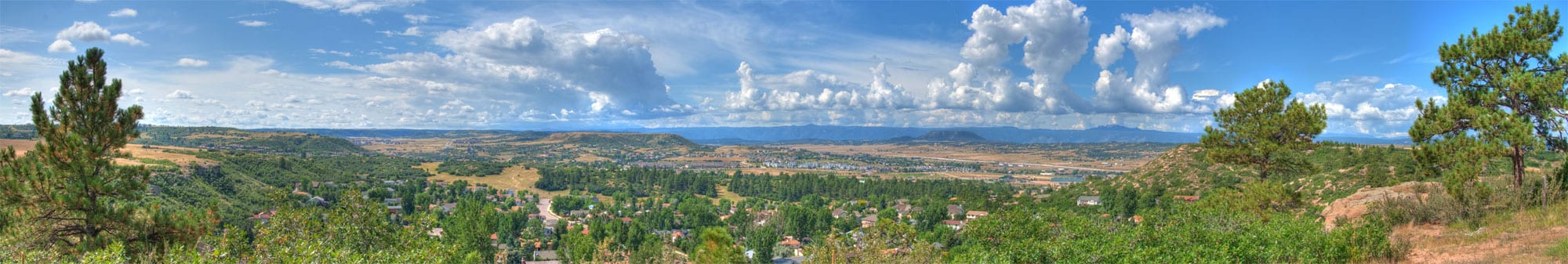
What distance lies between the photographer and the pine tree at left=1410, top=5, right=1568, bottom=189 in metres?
13.2

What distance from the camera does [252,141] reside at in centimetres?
17938

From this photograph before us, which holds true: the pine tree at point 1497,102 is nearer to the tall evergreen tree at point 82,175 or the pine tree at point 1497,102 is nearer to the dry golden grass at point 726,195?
the tall evergreen tree at point 82,175

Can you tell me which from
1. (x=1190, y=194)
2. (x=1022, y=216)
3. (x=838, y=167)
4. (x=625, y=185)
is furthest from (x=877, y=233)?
(x=838, y=167)

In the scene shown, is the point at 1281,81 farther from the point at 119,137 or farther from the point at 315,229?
the point at 119,137

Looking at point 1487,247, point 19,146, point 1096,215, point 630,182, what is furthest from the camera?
point 630,182

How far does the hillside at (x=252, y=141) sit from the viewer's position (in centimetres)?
16638

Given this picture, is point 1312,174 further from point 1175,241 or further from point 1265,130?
point 1175,241

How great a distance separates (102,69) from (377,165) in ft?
418

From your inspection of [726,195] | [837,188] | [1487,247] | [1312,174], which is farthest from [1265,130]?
[726,195]

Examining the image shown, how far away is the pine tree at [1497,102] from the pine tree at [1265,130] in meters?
4.49

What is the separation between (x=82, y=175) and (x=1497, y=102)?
1049 inches

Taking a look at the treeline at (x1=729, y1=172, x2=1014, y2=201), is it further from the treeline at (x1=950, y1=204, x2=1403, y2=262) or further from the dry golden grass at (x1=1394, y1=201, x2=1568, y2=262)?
the treeline at (x1=950, y1=204, x2=1403, y2=262)

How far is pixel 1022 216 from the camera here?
43.9ft

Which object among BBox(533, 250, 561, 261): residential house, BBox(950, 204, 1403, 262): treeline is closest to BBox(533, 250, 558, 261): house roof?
BBox(533, 250, 561, 261): residential house
